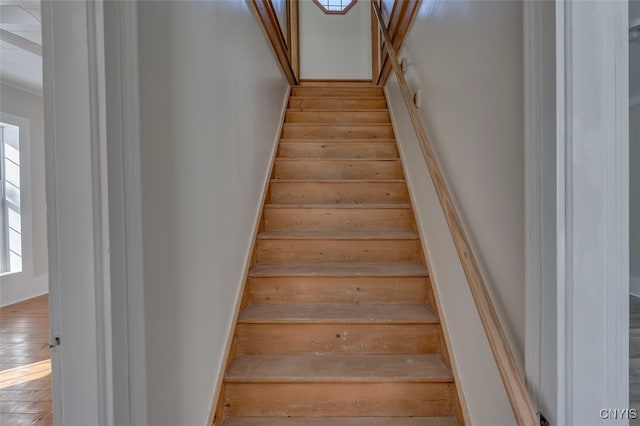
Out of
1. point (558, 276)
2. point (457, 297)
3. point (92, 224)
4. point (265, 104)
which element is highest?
point (265, 104)

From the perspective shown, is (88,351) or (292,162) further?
(292,162)

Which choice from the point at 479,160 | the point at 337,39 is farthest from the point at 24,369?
the point at 337,39

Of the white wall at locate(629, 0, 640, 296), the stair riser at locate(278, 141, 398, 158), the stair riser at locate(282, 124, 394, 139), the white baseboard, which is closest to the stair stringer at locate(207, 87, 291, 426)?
the stair riser at locate(278, 141, 398, 158)

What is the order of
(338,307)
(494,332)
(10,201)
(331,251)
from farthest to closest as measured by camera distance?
(10,201), (331,251), (338,307), (494,332)

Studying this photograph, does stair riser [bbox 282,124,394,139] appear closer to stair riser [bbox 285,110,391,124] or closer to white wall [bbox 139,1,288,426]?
stair riser [bbox 285,110,391,124]

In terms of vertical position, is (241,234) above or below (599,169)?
below

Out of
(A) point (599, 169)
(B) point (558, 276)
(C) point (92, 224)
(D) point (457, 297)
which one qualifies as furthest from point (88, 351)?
(D) point (457, 297)

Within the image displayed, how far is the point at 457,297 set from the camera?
1.31m

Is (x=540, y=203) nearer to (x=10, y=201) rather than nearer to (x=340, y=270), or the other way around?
(x=340, y=270)

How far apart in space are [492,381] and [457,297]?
1.17 feet

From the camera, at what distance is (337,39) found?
4.29 meters

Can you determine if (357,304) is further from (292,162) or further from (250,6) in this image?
(250,6)

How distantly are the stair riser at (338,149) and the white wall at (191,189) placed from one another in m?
0.95

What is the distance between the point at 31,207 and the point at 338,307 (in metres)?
3.89
